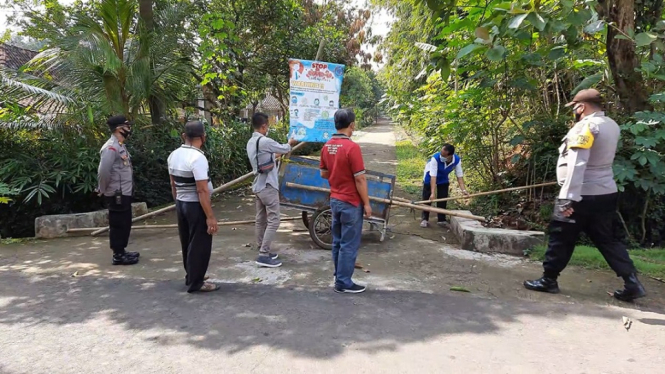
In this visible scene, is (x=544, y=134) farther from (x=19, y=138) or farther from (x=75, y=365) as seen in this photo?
(x=19, y=138)

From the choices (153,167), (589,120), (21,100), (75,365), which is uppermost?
(21,100)

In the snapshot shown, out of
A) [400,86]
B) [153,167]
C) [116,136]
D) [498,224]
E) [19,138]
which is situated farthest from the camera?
[400,86]

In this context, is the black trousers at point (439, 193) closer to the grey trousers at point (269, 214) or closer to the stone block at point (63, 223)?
the grey trousers at point (269, 214)

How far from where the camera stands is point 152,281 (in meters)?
4.45

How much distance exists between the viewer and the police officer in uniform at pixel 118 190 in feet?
16.0

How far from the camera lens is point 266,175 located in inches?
191

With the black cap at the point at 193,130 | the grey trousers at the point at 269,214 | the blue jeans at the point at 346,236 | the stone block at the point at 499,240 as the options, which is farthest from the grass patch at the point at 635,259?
the black cap at the point at 193,130

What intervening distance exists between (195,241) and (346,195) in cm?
147

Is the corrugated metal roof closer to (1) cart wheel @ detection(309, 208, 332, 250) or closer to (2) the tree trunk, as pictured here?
(1) cart wheel @ detection(309, 208, 332, 250)

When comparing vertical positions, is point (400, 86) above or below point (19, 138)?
above

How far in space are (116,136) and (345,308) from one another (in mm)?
3296

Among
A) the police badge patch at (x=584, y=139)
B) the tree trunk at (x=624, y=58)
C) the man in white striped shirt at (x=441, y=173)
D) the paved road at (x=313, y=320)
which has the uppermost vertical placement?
the tree trunk at (x=624, y=58)

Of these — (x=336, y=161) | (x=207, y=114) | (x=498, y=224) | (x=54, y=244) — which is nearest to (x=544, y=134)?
(x=498, y=224)

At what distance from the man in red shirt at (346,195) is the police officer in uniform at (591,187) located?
176 centimetres
